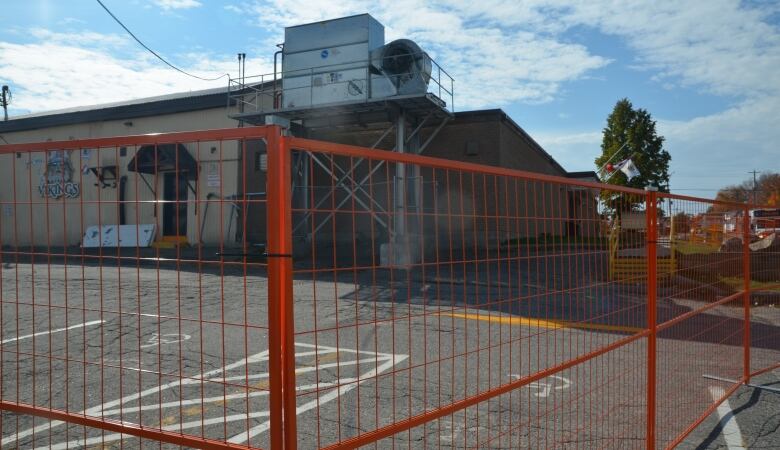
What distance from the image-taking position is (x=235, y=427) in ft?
14.7

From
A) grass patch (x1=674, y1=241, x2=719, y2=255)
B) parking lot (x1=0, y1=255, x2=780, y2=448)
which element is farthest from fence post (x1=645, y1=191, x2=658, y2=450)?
grass patch (x1=674, y1=241, x2=719, y2=255)

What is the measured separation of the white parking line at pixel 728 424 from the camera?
4.38 meters

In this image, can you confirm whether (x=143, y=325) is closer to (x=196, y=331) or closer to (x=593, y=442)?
(x=196, y=331)

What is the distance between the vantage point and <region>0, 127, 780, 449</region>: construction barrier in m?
2.30

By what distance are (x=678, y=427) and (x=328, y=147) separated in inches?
157

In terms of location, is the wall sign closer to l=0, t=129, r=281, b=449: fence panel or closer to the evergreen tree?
l=0, t=129, r=281, b=449: fence panel

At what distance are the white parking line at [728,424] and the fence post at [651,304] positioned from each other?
1.05 metres

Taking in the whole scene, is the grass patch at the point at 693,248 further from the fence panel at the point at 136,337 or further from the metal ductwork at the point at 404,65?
the metal ductwork at the point at 404,65

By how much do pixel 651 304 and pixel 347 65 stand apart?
→ 49.2 feet

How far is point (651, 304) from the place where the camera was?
12.9ft

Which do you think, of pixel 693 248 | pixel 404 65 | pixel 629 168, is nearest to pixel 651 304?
pixel 693 248

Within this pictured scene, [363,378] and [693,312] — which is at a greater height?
[693,312]

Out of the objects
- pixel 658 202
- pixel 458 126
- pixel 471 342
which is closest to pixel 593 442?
pixel 658 202

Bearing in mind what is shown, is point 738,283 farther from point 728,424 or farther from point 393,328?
point 393,328
